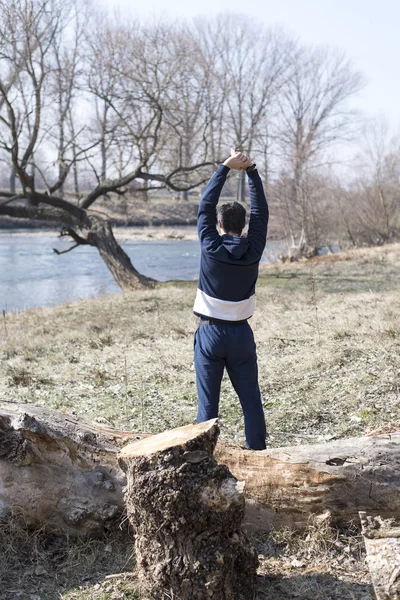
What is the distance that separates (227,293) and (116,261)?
14531mm

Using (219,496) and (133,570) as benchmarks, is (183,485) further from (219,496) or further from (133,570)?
(133,570)

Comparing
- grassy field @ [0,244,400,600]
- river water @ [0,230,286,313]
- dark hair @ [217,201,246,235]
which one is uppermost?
dark hair @ [217,201,246,235]

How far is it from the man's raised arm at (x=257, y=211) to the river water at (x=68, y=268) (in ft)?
41.3

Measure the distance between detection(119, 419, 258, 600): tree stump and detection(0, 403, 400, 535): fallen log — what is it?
2.44 feet

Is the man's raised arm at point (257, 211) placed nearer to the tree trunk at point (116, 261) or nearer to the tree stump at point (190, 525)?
the tree stump at point (190, 525)

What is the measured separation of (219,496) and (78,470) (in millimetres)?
1273

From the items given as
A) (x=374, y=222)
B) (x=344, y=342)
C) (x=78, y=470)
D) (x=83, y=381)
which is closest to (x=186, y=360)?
(x=83, y=381)

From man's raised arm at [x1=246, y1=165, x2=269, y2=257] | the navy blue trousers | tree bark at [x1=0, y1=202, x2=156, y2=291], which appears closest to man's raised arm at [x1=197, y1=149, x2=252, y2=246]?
man's raised arm at [x1=246, y1=165, x2=269, y2=257]

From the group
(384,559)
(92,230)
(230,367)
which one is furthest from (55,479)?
(92,230)

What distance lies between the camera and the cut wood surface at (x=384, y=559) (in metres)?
3.04

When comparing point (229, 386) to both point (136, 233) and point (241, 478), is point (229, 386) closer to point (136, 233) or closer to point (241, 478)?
point (241, 478)

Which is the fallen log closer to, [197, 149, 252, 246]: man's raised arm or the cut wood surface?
the cut wood surface

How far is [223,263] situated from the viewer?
15.0 ft

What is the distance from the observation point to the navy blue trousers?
4.60 metres
